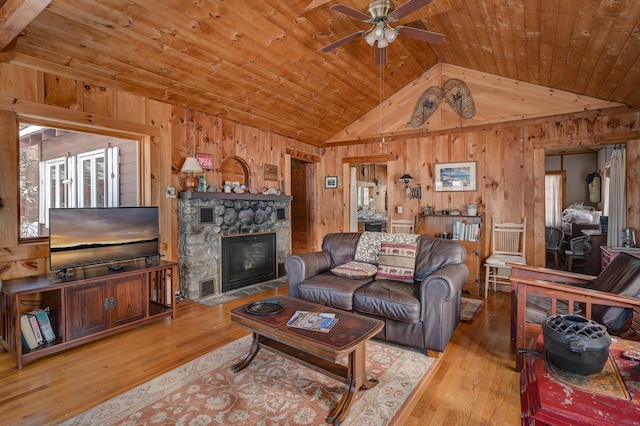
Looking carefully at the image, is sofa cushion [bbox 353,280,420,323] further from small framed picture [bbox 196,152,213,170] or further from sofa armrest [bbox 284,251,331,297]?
small framed picture [bbox 196,152,213,170]

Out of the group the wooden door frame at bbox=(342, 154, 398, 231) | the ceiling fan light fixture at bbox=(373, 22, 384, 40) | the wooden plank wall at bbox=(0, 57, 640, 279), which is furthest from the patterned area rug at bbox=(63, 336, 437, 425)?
the wooden door frame at bbox=(342, 154, 398, 231)

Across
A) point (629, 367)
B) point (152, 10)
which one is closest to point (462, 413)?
point (629, 367)

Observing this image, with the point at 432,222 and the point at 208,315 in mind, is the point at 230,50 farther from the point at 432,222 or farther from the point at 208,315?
the point at 432,222

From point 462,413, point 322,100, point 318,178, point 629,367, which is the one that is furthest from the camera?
point 318,178

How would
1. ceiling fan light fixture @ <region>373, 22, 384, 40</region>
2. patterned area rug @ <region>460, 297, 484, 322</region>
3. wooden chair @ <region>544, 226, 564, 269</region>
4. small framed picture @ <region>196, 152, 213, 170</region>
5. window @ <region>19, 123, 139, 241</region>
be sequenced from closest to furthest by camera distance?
ceiling fan light fixture @ <region>373, 22, 384, 40</region> < window @ <region>19, 123, 139, 241</region> < patterned area rug @ <region>460, 297, 484, 322</region> < small framed picture @ <region>196, 152, 213, 170</region> < wooden chair @ <region>544, 226, 564, 269</region>

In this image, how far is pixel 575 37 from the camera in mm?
3088

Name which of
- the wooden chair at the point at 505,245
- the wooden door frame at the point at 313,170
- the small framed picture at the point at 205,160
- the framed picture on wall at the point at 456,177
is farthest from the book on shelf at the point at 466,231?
the small framed picture at the point at 205,160

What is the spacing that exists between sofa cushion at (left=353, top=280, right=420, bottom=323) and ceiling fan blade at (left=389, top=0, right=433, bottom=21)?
2.34 m

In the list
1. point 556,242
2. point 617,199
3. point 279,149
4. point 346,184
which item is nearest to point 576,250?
point 556,242

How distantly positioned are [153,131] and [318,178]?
360cm

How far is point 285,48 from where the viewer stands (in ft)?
12.2

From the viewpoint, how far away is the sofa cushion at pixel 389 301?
2.64 metres

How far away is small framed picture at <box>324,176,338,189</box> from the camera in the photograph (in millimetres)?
6645

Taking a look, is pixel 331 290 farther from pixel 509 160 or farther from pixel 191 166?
pixel 509 160
